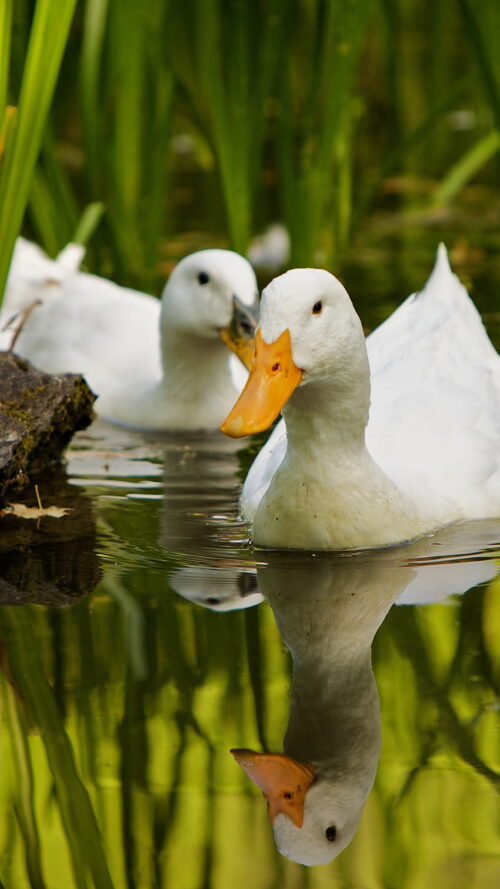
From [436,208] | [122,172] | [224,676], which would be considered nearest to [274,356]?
[224,676]

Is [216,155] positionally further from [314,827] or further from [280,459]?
[314,827]

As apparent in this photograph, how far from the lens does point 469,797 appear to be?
272cm

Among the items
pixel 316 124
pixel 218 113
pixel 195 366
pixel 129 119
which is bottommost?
pixel 195 366

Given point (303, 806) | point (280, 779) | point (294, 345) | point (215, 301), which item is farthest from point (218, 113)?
point (303, 806)

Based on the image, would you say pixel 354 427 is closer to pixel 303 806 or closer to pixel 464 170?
pixel 303 806

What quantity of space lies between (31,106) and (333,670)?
2281mm

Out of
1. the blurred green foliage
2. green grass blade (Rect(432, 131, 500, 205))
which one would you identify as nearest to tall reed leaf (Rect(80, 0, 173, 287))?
the blurred green foliage

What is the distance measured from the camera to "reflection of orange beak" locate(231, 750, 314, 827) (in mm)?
2691

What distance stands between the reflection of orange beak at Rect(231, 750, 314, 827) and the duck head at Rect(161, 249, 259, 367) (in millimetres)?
3111

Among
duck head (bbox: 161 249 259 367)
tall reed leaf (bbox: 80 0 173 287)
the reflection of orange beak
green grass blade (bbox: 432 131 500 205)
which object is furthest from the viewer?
green grass blade (bbox: 432 131 500 205)

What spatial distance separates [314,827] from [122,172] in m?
5.28

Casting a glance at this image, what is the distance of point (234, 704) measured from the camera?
3164mm

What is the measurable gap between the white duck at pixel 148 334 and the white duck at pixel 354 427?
3.69 ft

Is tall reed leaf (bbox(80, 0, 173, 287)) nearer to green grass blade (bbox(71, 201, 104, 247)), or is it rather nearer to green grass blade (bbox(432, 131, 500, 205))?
green grass blade (bbox(71, 201, 104, 247))
